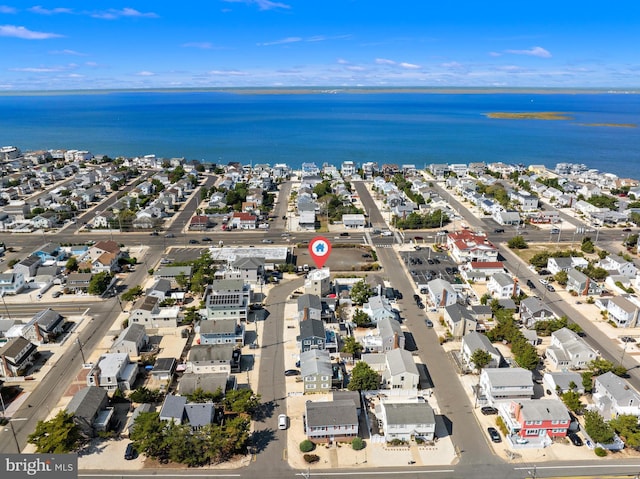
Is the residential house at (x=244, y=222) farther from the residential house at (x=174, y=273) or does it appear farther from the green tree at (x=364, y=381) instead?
the green tree at (x=364, y=381)

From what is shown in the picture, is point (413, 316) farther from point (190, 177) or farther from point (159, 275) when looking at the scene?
point (190, 177)

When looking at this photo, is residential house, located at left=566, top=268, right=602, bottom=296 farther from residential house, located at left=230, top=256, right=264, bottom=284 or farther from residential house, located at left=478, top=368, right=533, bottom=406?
residential house, located at left=230, top=256, right=264, bottom=284

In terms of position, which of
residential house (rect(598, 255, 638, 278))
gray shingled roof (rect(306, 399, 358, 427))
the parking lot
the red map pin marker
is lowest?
gray shingled roof (rect(306, 399, 358, 427))

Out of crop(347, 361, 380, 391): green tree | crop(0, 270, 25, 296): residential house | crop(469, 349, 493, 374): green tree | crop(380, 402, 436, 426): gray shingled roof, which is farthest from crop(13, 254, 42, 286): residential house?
crop(469, 349, 493, 374): green tree

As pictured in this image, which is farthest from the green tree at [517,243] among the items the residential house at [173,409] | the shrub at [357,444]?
the residential house at [173,409]

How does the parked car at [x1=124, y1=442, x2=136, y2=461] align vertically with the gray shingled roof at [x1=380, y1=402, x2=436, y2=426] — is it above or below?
below

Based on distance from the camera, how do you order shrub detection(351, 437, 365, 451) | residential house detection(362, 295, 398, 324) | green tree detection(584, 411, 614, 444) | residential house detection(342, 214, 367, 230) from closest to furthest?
green tree detection(584, 411, 614, 444) < shrub detection(351, 437, 365, 451) < residential house detection(362, 295, 398, 324) < residential house detection(342, 214, 367, 230)
